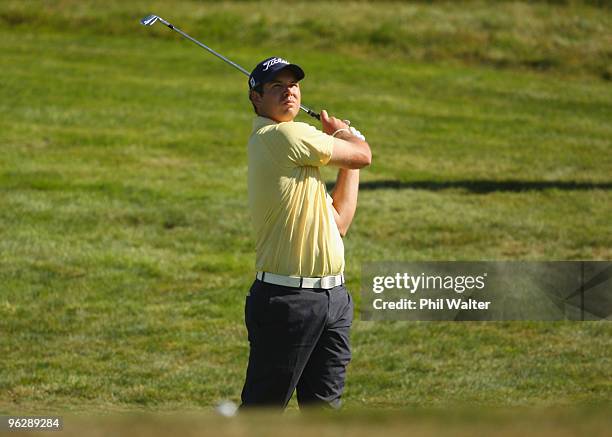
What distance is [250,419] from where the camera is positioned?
2152 millimetres

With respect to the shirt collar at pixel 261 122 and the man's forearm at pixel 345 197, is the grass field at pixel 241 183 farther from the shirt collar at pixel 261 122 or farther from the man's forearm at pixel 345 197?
the shirt collar at pixel 261 122

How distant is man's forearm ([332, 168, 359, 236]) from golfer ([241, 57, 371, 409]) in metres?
0.29

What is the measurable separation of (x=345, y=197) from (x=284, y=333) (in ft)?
2.81

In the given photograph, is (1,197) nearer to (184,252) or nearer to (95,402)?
(184,252)

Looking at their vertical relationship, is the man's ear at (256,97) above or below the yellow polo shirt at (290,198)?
above

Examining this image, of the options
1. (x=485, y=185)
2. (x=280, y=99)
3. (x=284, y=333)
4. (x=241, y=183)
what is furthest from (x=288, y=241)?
(x=485, y=185)

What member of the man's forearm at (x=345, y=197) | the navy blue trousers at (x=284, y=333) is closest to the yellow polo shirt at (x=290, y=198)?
the navy blue trousers at (x=284, y=333)

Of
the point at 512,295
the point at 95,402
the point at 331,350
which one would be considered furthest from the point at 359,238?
the point at 331,350

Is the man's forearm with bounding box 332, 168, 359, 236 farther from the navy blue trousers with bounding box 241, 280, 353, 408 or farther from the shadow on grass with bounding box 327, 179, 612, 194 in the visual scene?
the shadow on grass with bounding box 327, 179, 612, 194

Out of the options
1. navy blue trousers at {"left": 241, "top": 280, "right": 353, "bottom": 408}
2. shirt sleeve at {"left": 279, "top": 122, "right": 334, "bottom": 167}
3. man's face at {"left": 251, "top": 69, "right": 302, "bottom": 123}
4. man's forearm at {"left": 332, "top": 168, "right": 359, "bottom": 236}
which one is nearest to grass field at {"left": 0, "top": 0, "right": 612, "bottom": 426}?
navy blue trousers at {"left": 241, "top": 280, "right": 353, "bottom": 408}

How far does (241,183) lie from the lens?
48.9 feet

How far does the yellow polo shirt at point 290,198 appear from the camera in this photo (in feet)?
16.4

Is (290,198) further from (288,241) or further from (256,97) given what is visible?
(256,97)

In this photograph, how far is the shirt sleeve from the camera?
4.98 metres
